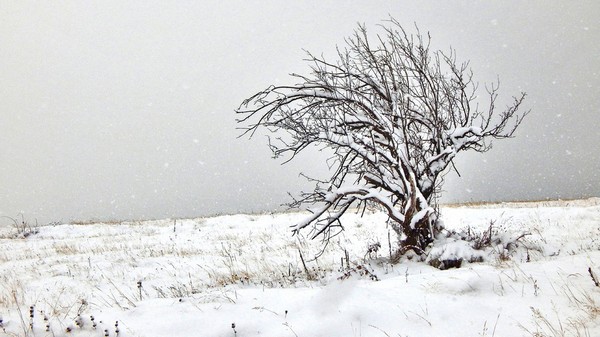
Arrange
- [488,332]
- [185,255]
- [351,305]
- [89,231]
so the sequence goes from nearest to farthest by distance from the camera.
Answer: [488,332] < [351,305] < [185,255] < [89,231]

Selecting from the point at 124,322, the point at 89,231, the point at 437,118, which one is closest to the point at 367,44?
the point at 437,118

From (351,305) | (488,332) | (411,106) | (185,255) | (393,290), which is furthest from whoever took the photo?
(185,255)

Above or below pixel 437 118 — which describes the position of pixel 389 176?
below

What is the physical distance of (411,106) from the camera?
7.32m

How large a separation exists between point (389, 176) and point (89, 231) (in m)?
15.8

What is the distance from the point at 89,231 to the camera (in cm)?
1731

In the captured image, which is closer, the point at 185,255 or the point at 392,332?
the point at 392,332

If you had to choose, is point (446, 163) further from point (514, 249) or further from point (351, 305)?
point (351, 305)

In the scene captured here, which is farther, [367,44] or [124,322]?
[367,44]

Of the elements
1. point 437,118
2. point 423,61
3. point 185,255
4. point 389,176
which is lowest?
point 185,255

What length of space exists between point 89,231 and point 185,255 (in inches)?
400

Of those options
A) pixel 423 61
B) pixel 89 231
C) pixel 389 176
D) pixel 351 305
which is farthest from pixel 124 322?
pixel 89 231

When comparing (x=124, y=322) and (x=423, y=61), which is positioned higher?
(x=423, y=61)

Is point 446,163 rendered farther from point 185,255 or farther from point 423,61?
point 185,255
